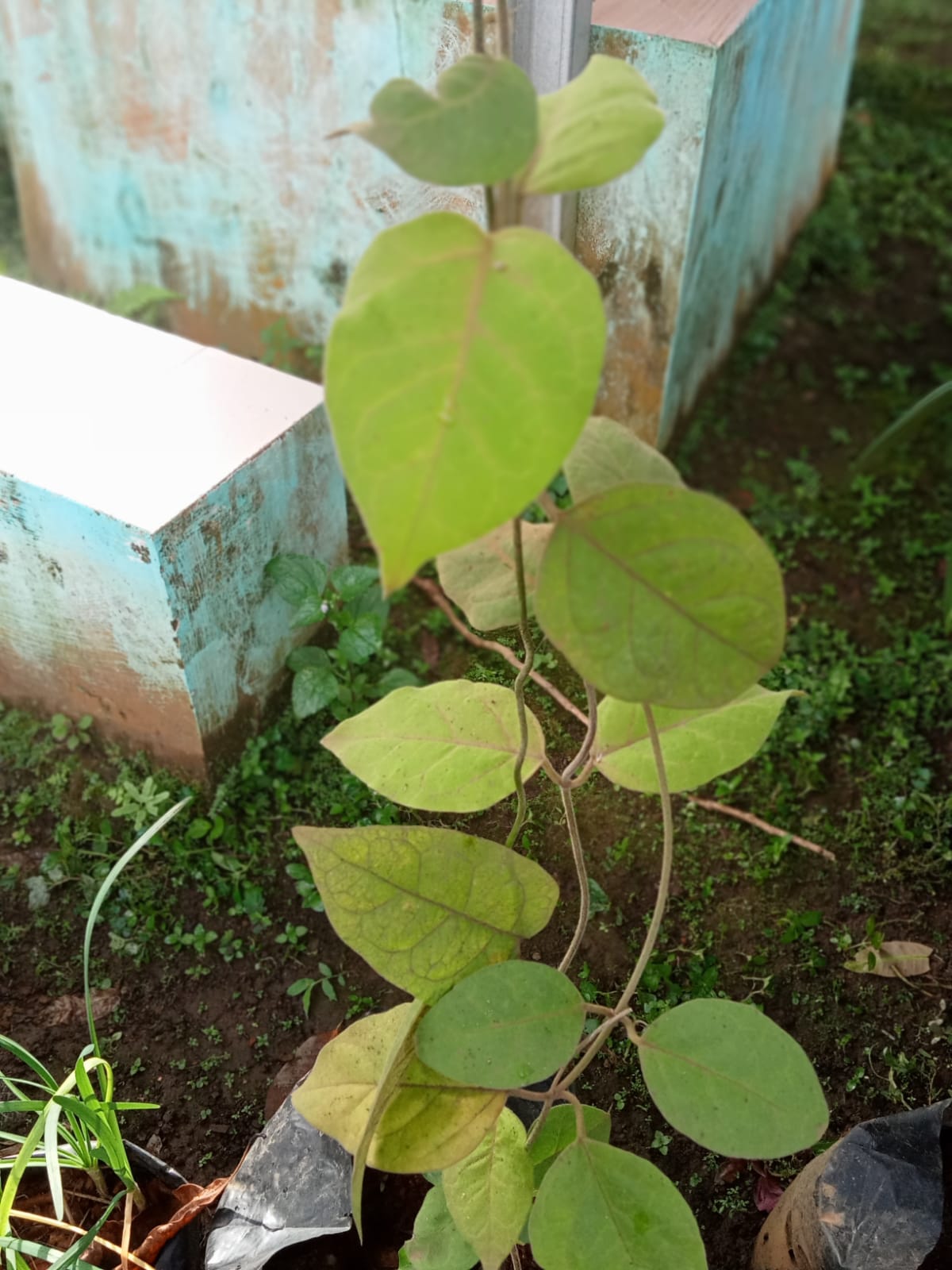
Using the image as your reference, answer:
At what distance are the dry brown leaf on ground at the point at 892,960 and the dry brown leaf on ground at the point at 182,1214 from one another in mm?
1029

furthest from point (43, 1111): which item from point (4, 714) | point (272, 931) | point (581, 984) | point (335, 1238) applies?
point (4, 714)

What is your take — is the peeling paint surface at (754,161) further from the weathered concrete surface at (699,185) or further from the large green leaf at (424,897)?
the large green leaf at (424,897)

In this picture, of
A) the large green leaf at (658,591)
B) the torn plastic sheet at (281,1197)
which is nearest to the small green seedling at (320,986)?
the torn plastic sheet at (281,1197)

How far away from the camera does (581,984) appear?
1737 mm

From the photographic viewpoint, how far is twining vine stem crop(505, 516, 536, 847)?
900 mm

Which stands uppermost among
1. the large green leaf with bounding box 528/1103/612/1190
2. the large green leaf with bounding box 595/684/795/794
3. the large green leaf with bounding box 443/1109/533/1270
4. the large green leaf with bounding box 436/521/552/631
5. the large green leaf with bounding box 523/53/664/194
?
the large green leaf with bounding box 523/53/664/194

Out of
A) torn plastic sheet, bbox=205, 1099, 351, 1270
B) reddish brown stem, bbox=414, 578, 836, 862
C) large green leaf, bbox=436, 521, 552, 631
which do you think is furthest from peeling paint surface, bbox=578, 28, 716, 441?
torn plastic sheet, bbox=205, 1099, 351, 1270

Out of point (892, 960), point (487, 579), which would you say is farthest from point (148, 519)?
point (892, 960)

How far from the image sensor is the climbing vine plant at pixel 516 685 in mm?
709

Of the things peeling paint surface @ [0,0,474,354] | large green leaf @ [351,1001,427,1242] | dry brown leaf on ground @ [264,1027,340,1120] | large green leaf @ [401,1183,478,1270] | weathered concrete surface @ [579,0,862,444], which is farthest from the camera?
peeling paint surface @ [0,0,474,354]

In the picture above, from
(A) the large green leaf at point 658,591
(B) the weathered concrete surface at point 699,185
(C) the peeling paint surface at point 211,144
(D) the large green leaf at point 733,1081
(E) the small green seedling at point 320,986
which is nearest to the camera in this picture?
(A) the large green leaf at point 658,591

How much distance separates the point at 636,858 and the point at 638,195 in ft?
4.07

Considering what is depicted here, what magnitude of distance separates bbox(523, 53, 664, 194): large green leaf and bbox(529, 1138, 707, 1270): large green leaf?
852 mm

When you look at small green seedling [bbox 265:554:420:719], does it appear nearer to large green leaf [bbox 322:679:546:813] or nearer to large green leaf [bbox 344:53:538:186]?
large green leaf [bbox 322:679:546:813]
